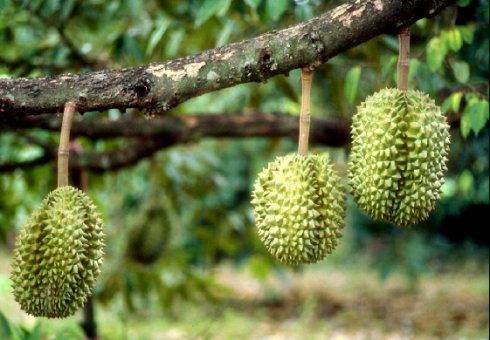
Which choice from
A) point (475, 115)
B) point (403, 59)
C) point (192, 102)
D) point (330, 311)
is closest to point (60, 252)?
point (403, 59)

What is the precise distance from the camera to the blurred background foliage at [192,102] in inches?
111

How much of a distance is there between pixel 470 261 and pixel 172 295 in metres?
4.20

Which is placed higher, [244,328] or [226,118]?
[226,118]

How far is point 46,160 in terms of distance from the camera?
401 centimetres

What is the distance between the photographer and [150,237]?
173 inches

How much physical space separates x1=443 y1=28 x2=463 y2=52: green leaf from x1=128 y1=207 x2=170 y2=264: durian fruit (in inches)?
88.1

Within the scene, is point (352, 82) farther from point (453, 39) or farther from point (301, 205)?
point (301, 205)

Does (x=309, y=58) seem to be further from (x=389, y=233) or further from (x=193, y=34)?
(x=389, y=233)

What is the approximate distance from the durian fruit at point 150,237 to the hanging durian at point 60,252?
264 centimetres

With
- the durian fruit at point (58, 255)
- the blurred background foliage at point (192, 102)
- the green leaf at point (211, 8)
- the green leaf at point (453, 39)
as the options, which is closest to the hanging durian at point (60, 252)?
the durian fruit at point (58, 255)

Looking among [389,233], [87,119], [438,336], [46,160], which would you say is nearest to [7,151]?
[46,160]

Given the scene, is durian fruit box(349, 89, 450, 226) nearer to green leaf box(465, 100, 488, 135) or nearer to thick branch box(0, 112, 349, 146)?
green leaf box(465, 100, 488, 135)

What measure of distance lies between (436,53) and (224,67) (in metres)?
1.11

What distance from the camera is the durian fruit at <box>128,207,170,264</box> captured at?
14.4 ft
